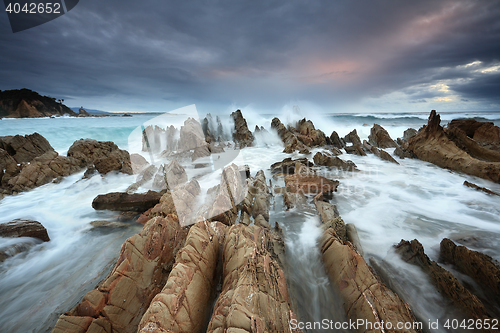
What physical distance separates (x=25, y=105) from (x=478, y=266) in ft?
233

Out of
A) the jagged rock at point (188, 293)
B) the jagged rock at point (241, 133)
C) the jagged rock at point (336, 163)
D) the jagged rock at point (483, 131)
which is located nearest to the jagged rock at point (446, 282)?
the jagged rock at point (188, 293)

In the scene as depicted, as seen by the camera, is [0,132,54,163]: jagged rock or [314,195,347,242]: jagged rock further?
[0,132,54,163]: jagged rock

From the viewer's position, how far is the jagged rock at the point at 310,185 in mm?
7184

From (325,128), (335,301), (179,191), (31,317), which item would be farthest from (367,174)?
(325,128)

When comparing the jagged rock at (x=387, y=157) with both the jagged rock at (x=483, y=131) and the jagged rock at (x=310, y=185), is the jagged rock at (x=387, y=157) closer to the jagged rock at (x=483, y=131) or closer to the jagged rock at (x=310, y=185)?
the jagged rock at (x=483, y=131)

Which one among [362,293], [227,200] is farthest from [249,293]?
[227,200]

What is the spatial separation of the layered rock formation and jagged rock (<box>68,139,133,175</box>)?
50.6 metres

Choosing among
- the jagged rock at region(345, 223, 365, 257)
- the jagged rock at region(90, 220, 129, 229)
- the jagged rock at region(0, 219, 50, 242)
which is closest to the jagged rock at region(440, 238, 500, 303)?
the jagged rock at region(345, 223, 365, 257)

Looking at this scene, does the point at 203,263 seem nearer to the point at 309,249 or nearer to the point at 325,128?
the point at 309,249

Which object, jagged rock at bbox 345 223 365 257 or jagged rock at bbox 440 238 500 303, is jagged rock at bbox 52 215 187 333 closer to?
jagged rock at bbox 345 223 365 257

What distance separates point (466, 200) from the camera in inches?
259

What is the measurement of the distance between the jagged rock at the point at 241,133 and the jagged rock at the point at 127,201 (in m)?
14.1

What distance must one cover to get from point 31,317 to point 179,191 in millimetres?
3410

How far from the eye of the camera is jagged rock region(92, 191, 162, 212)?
5.99 m
